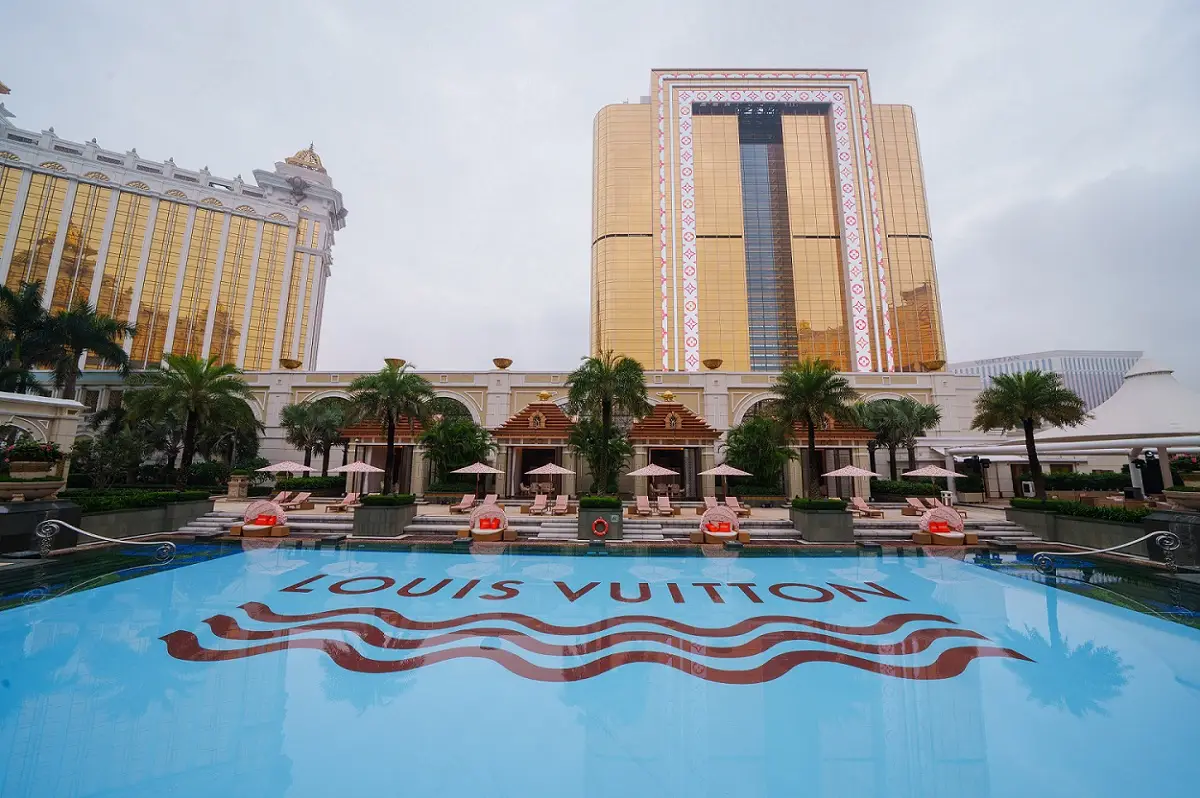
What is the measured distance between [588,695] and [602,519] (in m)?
10.5

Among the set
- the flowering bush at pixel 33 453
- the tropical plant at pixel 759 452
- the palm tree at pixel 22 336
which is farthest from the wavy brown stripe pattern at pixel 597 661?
the palm tree at pixel 22 336

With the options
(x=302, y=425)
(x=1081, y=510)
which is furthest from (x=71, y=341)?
(x=1081, y=510)

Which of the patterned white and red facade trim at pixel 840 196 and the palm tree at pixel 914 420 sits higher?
the patterned white and red facade trim at pixel 840 196

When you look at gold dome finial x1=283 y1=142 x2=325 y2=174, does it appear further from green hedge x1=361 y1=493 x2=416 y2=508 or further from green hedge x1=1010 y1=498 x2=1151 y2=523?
green hedge x1=1010 y1=498 x2=1151 y2=523

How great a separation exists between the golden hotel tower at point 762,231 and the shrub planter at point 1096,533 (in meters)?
39.2

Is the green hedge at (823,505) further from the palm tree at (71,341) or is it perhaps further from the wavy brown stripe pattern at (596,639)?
the palm tree at (71,341)

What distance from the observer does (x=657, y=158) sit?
5859cm

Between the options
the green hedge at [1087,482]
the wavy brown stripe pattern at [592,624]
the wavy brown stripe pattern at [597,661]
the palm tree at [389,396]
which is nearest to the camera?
the wavy brown stripe pattern at [597,661]

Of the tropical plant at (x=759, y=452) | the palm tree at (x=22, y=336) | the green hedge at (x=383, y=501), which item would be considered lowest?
the green hedge at (x=383, y=501)

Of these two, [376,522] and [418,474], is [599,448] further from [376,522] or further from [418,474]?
[418,474]

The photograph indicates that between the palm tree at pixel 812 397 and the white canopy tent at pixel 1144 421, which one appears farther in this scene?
the palm tree at pixel 812 397

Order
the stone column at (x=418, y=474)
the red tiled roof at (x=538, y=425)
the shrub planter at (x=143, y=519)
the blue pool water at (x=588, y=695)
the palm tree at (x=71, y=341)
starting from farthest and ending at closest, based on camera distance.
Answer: the palm tree at (x=71, y=341)
the stone column at (x=418, y=474)
the red tiled roof at (x=538, y=425)
the shrub planter at (x=143, y=519)
the blue pool water at (x=588, y=695)

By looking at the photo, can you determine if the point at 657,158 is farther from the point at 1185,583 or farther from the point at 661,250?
the point at 1185,583

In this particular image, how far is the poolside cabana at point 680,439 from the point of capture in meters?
26.1
